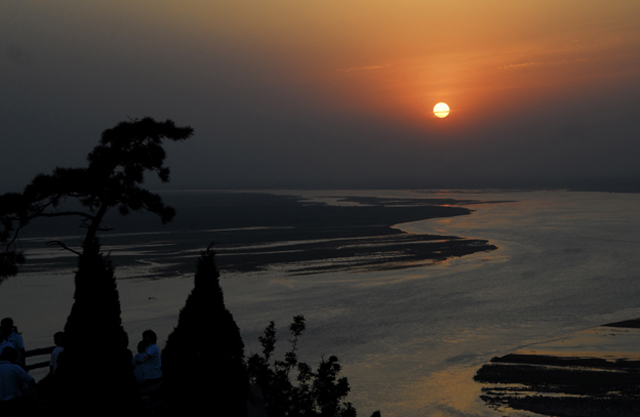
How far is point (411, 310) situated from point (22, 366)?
20563 millimetres

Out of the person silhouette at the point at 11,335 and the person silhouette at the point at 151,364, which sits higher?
the person silhouette at the point at 11,335

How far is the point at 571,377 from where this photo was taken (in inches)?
745

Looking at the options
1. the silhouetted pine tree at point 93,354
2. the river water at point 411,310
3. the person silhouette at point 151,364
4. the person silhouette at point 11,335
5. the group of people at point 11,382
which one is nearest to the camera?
the group of people at point 11,382

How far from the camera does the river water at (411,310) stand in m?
20.1

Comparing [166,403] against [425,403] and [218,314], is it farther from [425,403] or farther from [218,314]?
[425,403]

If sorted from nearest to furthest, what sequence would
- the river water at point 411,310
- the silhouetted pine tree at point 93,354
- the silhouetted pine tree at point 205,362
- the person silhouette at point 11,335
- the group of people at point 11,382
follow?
1. the group of people at point 11,382
2. the silhouetted pine tree at point 93,354
3. the silhouetted pine tree at point 205,362
4. the person silhouette at point 11,335
5. the river water at point 411,310

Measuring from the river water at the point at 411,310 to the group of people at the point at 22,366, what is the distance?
332 inches

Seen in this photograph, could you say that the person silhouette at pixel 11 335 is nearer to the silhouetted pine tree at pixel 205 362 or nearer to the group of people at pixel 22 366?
the group of people at pixel 22 366

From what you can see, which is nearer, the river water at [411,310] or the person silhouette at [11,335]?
the person silhouette at [11,335]

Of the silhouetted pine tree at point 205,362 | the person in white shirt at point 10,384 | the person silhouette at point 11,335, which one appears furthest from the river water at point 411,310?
the person in white shirt at point 10,384

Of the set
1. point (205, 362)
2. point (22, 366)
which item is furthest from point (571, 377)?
point (22, 366)

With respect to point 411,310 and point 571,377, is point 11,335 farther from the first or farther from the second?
point 411,310

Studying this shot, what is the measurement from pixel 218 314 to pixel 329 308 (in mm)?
19387

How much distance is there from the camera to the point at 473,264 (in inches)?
1609
